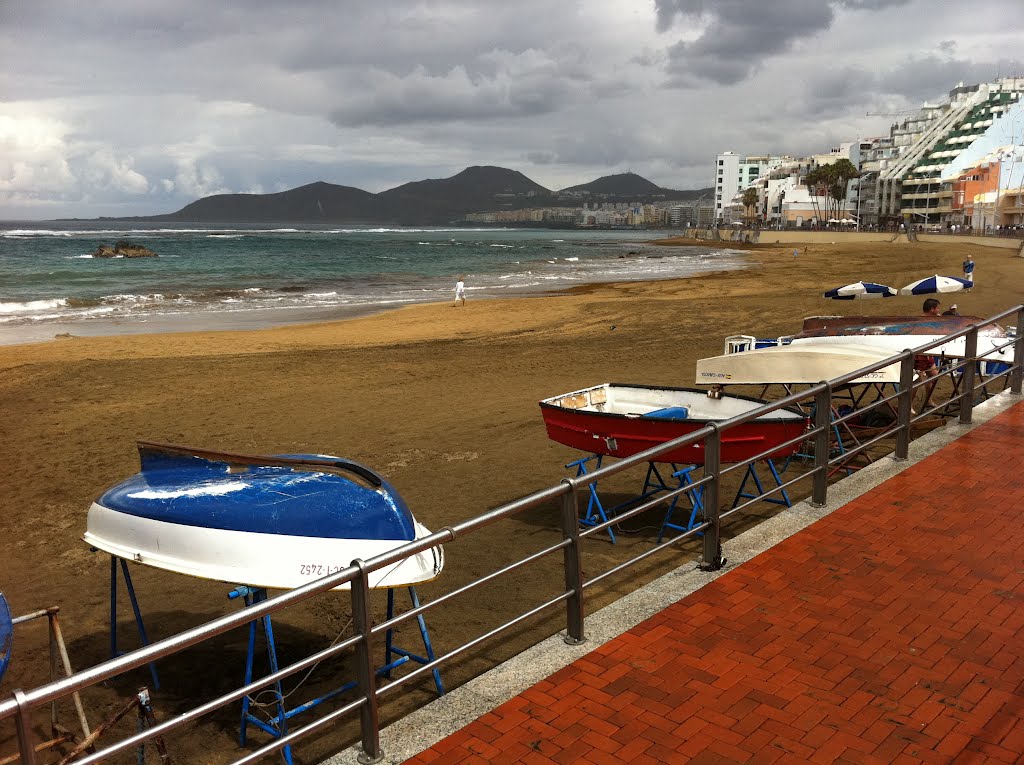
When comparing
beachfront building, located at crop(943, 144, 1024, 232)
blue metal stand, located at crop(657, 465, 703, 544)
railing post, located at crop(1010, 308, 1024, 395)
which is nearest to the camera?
blue metal stand, located at crop(657, 465, 703, 544)

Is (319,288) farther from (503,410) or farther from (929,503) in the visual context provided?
(929,503)

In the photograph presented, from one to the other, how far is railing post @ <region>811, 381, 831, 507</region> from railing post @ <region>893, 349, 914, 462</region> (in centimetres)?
111

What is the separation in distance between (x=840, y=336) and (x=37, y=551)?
31.1 ft

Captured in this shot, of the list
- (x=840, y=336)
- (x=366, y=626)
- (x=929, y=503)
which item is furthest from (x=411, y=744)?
(x=840, y=336)

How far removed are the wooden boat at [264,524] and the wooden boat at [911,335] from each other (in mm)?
6933

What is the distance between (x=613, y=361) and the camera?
59.4 feet

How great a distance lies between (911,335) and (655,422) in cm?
470

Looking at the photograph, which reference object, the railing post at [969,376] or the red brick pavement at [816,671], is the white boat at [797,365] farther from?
the red brick pavement at [816,671]

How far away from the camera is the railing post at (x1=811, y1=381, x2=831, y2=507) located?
6273 mm

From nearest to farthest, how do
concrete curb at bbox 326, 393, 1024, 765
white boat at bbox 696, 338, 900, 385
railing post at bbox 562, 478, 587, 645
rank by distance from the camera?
1. concrete curb at bbox 326, 393, 1024, 765
2. railing post at bbox 562, 478, 587, 645
3. white boat at bbox 696, 338, 900, 385

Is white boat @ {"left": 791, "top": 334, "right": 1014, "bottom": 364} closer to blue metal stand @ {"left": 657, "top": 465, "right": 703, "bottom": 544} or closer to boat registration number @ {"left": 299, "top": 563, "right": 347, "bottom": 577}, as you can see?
blue metal stand @ {"left": 657, "top": 465, "right": 703, "bottom": 544}

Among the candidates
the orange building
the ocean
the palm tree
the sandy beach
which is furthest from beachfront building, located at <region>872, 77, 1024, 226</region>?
the sandy beach

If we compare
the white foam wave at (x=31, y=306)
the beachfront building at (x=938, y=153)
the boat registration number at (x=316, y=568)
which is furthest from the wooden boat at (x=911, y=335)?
the beachfront building at (x=938, y=153)

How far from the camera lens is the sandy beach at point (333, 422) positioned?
6789 mm
